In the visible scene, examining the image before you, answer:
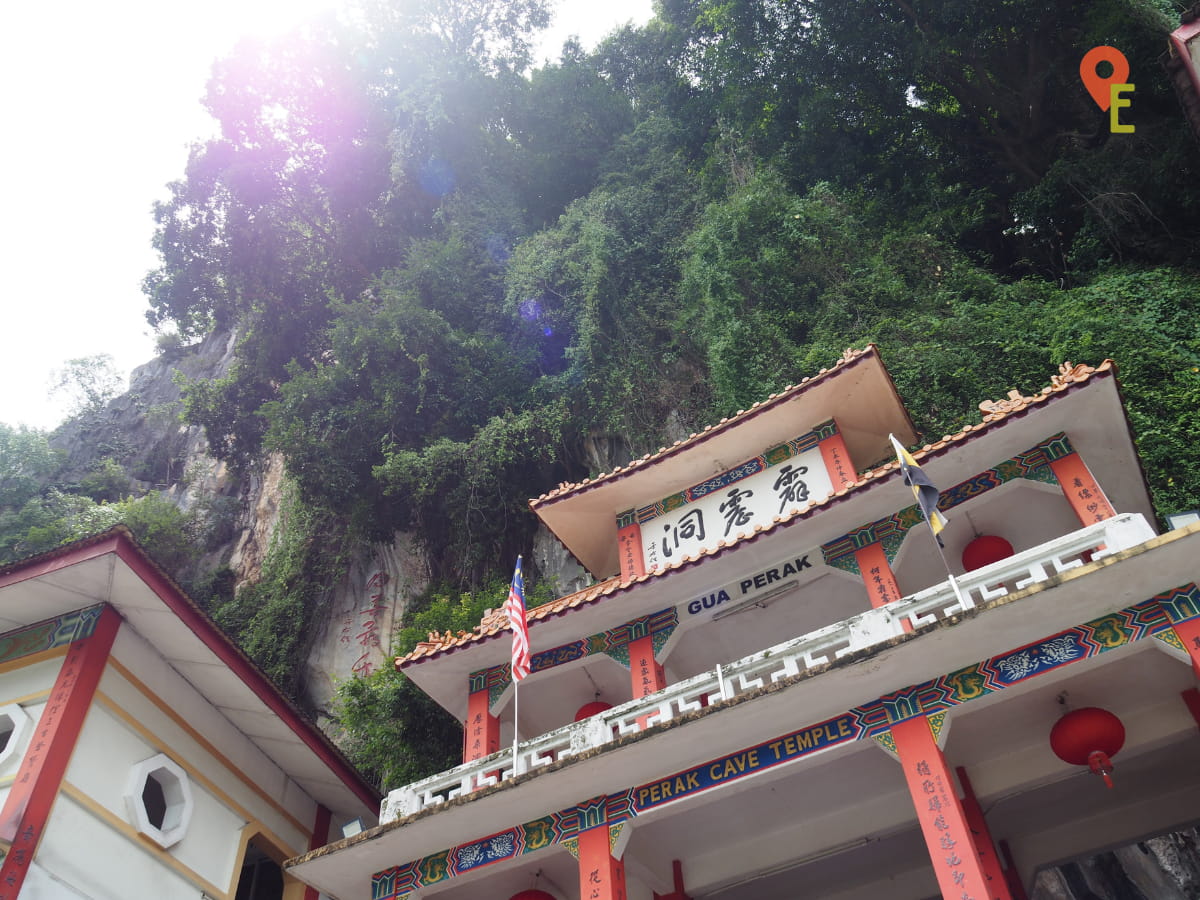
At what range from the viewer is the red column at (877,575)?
33.2 ft

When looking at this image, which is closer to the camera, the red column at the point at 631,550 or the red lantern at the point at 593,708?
the red lantern at the point at 593,708

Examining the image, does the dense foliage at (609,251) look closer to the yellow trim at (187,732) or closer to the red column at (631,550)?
the yellow trim at (187,732)

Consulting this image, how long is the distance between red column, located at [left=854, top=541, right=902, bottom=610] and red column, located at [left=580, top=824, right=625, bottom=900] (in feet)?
12.7

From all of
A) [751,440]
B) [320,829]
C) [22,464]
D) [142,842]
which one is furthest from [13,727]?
[22,464]

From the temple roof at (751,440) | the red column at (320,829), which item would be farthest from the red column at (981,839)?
the red column at (320,829)

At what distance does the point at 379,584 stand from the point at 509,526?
3.31 meters

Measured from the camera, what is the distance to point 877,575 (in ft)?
33.9

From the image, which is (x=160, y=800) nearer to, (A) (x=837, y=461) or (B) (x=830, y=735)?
(B) (x=830, y=735)

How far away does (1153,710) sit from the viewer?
906 centimetres

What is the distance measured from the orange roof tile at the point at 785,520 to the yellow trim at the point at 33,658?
3831 mm

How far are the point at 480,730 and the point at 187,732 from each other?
3.50 meters

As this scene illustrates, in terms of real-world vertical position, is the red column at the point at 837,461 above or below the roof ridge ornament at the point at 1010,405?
above

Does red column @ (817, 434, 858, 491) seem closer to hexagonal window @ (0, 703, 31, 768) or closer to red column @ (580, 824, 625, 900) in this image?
red column @ (580, 824, 625, 900)

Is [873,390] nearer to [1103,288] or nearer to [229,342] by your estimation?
[1103,288]
